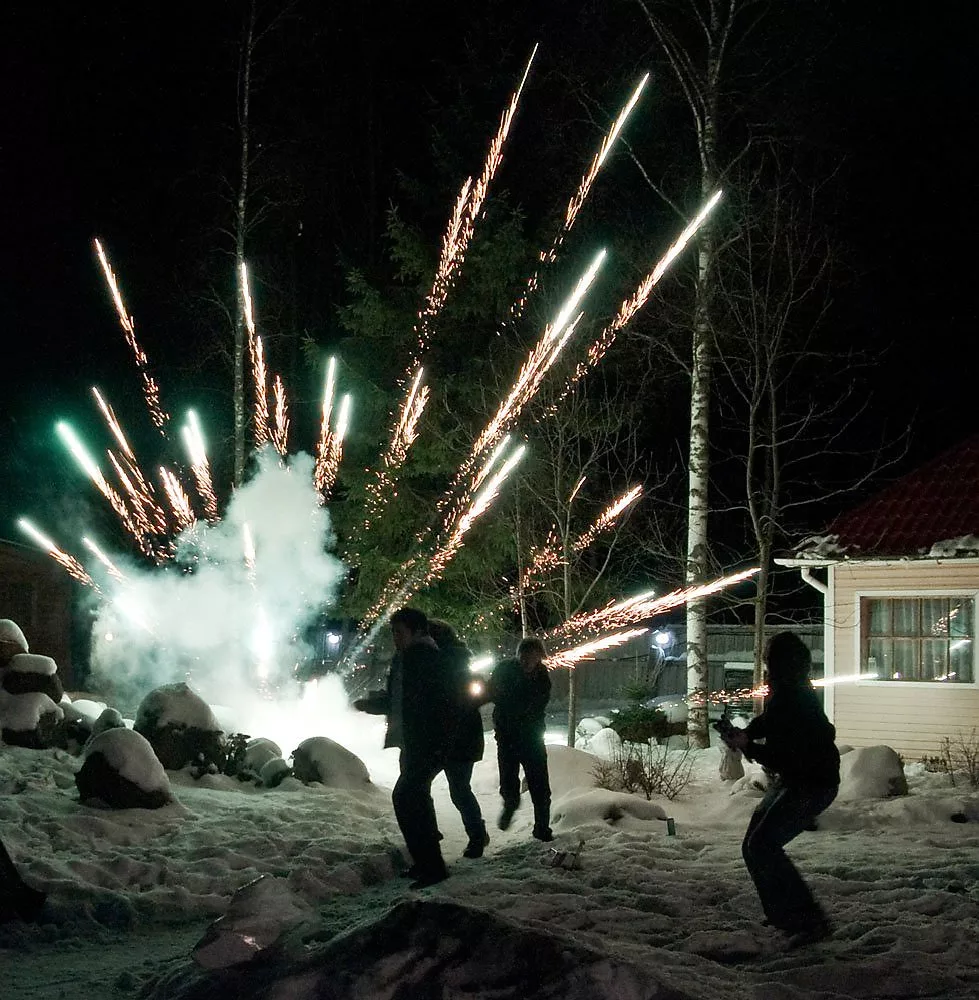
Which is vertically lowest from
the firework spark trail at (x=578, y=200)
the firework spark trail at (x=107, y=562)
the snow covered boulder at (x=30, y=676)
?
the snow covered boulder at (x=30, y=676)

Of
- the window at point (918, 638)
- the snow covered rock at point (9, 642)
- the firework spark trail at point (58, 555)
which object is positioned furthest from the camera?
the firework spark trail at point (58, 555)

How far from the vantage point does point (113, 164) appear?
25.1 m

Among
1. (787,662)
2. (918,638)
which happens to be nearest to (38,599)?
(918,638)

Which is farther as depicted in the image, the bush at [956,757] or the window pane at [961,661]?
the window pane at [961,661]

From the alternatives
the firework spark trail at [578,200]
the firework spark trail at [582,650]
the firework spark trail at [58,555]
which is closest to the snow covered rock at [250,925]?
the firework spark trail at [582,650]

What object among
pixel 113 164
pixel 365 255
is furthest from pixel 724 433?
pixel 113 164

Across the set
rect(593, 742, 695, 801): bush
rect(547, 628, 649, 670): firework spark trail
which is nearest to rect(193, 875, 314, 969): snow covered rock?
rect(593, 742, 695, 801): bush

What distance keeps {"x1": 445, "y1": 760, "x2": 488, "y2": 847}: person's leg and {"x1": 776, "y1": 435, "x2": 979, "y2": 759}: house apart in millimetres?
7923

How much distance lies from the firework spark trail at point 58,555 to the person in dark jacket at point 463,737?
1574 cm

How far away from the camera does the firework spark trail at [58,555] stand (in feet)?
77.0

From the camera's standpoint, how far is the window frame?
1379 centimetres

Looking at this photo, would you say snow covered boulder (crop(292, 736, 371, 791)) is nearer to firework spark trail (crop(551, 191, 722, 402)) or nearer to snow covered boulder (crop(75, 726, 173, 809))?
snow covered boulder (crop(75, 726, 173, 809))

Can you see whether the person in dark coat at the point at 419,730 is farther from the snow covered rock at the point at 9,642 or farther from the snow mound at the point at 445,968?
the snow covered rock at the point at 9,642

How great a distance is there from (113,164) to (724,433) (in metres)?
15.3
